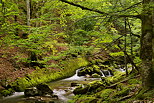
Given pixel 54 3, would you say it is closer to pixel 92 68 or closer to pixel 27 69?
pixel 27 69

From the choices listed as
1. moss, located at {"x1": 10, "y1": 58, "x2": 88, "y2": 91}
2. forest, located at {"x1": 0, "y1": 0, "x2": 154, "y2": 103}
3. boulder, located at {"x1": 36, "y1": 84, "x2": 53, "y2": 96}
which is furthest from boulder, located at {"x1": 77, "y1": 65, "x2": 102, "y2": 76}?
boulder, located at {"x1": 36, "y1": 84, "x2": 53, "y2": 96}

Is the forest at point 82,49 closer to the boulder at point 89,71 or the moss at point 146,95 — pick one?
the moss at point 146,95

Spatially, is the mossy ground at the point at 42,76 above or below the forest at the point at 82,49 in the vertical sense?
below

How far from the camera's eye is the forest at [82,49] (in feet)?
12.7

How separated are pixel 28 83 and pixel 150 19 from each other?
8.68 metres

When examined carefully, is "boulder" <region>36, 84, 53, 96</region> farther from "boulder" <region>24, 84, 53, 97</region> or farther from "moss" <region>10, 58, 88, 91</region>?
"moss" <region>10, 58, 88, 91</region>

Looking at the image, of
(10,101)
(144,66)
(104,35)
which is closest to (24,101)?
(10,101)

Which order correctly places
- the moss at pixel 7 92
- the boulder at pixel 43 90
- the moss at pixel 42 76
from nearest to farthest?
the moss at pixel 7 92, the boulder at pixel 43 90, the moss at pixel 42 76

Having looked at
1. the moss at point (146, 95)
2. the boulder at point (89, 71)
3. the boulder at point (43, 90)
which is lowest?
the boulder at point (89, 71)

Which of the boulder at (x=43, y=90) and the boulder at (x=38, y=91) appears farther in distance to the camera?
the boulder at (x=43, y=90)

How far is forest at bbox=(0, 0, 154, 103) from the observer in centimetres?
388

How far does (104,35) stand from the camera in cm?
555

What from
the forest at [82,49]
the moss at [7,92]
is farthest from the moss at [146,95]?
the moss at [7,92]

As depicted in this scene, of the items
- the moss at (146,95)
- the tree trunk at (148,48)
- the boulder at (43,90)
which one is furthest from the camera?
the boulder at (43,90)
